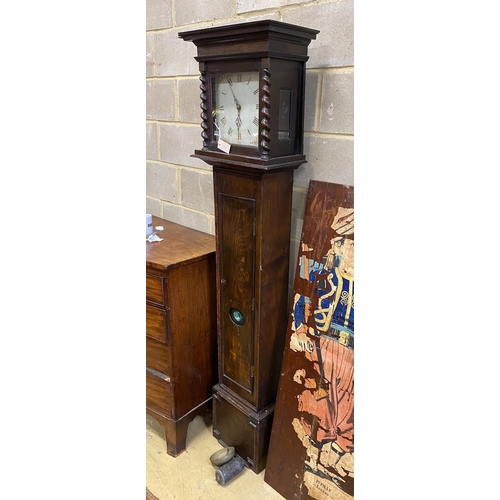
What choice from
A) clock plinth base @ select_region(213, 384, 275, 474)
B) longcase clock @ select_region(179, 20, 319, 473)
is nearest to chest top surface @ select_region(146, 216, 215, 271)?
longcase clock @ select_region(179, 20, 319, 473)

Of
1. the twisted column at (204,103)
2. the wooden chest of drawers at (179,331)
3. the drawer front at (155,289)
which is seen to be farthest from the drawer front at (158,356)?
the twisted column at (204,103)

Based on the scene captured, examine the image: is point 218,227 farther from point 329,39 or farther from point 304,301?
point 329,39

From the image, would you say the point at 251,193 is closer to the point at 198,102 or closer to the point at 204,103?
the point at 204,103

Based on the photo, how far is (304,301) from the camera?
4.55 feet

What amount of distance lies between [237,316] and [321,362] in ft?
1.10

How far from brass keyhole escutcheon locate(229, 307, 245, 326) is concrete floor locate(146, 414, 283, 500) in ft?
1.93

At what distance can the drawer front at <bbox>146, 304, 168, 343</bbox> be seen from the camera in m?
1.52

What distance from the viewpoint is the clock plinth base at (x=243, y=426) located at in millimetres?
1521

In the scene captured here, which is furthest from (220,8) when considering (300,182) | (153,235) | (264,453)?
(264,453)

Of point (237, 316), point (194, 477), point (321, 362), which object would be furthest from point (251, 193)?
point (194, 477)

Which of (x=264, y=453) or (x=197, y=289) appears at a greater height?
(x=197, y=289)

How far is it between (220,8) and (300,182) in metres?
0.71

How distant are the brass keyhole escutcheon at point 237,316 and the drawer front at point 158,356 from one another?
268mm

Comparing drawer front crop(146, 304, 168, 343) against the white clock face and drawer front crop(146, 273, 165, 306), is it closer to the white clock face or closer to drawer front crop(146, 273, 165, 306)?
drawer front crop(146, 273, 165, 306)
